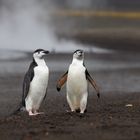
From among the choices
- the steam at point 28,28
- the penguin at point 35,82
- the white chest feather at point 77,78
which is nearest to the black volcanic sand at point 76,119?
the penguin at point 35,82

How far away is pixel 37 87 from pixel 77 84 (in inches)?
24.1

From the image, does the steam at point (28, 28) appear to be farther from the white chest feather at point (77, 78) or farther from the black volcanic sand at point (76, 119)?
the white chest feather at point (77, 78)

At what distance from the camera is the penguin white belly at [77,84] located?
1118 cm

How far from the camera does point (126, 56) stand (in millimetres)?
24250

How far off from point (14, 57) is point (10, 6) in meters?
15.8

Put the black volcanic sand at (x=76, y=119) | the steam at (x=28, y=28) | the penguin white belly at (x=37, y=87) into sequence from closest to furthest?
the black volcanic sand at (x=76, y=119) < the penguin white belly at (x=37, y=87) < the steam at (x=28, y=28)

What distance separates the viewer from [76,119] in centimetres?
1040

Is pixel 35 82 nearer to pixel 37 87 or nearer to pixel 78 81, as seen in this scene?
pixel 37 87

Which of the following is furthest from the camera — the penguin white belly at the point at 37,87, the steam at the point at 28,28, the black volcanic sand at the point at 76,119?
the steam at the point at 28,28

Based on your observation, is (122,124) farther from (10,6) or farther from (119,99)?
(10,6)

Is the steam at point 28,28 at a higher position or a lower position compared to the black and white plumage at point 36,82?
lower

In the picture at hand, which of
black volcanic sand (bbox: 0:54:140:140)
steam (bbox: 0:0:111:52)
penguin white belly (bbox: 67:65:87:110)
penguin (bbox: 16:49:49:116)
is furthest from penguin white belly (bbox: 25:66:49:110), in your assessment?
steam (bbox: 0:0:111:52)

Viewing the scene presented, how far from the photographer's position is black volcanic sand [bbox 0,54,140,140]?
30.1ft

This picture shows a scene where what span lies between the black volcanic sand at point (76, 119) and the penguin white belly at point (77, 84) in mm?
290
